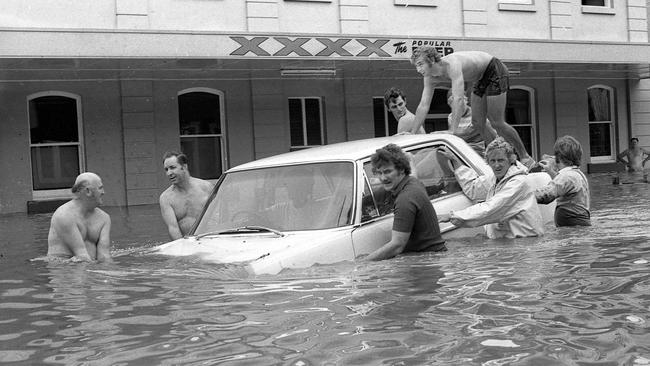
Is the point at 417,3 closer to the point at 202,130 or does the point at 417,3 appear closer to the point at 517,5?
the point at 517,5

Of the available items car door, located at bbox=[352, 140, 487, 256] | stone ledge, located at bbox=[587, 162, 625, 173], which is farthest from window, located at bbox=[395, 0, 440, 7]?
car door, located at bbox=[352, 140, 487, 256]

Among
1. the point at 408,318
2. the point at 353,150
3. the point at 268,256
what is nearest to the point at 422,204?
the point at 353,150

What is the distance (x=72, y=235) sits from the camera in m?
8.20

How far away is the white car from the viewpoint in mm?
6879

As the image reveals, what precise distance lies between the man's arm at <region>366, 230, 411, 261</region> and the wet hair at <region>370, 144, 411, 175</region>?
0.54m

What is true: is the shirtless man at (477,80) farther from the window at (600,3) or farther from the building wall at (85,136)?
the window at (600,3)

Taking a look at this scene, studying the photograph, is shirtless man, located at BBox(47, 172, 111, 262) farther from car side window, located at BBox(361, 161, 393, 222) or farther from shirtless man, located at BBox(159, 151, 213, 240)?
car side window, located at BBox(361, 161, 393, 222)

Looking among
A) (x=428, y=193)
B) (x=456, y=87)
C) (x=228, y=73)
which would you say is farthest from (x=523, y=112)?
(x=428, y=193)

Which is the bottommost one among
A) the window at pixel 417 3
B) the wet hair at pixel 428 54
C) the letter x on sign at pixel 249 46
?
the wet hair at pixel 428 54

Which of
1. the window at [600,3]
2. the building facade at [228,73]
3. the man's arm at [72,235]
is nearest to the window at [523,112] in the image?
the building facade at [228,73]

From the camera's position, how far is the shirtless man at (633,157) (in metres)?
26.6

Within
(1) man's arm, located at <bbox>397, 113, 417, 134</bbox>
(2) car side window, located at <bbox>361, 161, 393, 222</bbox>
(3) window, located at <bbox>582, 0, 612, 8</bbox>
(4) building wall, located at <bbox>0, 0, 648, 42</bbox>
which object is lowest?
(2) car side window, located at <bbox>361, 161, 393, 222</bbox>

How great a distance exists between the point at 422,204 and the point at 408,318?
6.98 feet

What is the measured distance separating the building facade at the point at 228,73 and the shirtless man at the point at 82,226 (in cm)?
1054
